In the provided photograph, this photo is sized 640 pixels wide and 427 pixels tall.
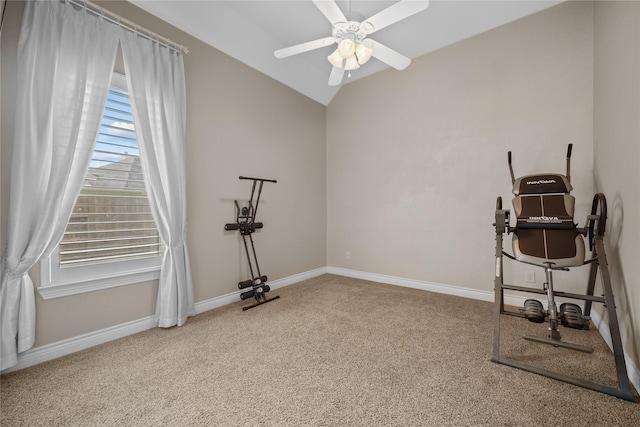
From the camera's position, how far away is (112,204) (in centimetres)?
222

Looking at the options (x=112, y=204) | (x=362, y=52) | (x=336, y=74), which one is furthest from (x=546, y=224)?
(x=112, y=204)

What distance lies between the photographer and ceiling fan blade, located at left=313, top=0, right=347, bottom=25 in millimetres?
1697

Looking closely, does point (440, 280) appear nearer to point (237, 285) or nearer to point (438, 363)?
point (438, 363)

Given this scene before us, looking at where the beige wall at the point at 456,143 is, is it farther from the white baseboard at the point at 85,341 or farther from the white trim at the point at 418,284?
the white baseboard at the point at 85,341

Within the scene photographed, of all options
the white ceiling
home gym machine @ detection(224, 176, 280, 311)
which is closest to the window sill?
home gym machine @ detection(224, 176, 280, 311)

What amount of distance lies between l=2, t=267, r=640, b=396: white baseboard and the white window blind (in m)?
0.57

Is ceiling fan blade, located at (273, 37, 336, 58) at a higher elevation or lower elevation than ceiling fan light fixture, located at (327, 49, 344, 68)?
higher

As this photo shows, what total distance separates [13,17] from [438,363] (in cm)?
365

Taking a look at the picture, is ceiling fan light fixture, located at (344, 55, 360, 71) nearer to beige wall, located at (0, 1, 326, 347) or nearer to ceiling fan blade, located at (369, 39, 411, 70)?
ceiling fan blade, located at (369, 39, 411, 70)

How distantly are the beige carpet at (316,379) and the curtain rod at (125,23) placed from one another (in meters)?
2.59

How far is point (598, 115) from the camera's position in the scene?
7.57ft

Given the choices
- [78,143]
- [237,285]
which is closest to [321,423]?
[237,285]

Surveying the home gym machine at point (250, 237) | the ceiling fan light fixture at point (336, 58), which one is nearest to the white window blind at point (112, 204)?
the home gym machine at point (250, 237)

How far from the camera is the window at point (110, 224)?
198 centimetres
